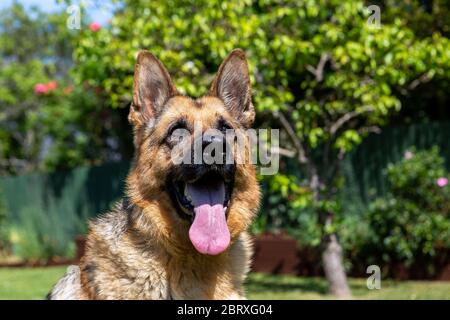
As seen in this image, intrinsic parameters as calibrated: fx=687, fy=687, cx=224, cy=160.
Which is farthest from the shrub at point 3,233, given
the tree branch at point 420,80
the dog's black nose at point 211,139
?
the dog's black nose at point 211,139

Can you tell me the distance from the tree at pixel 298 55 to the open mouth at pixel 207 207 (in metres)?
4.25

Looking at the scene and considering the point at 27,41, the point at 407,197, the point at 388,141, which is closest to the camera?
the point at 407,197

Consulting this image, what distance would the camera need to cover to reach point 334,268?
32.0ft

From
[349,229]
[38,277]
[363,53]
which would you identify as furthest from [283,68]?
[38,277]

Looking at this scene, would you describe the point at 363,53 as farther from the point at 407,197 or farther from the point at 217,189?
the point at 217,189

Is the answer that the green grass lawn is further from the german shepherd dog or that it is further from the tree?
the german shepherd dog

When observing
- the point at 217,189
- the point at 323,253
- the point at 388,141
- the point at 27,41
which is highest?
the point at 27,41

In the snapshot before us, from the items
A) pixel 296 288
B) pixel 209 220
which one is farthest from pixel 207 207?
pixel 296 288

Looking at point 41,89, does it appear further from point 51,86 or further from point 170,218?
point 170,218

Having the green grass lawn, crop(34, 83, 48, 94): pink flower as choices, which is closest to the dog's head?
the green grass lawn

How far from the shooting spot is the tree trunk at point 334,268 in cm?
962

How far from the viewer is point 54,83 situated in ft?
64.1

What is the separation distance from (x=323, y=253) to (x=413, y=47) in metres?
3.14

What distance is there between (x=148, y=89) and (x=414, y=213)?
22.5ft
